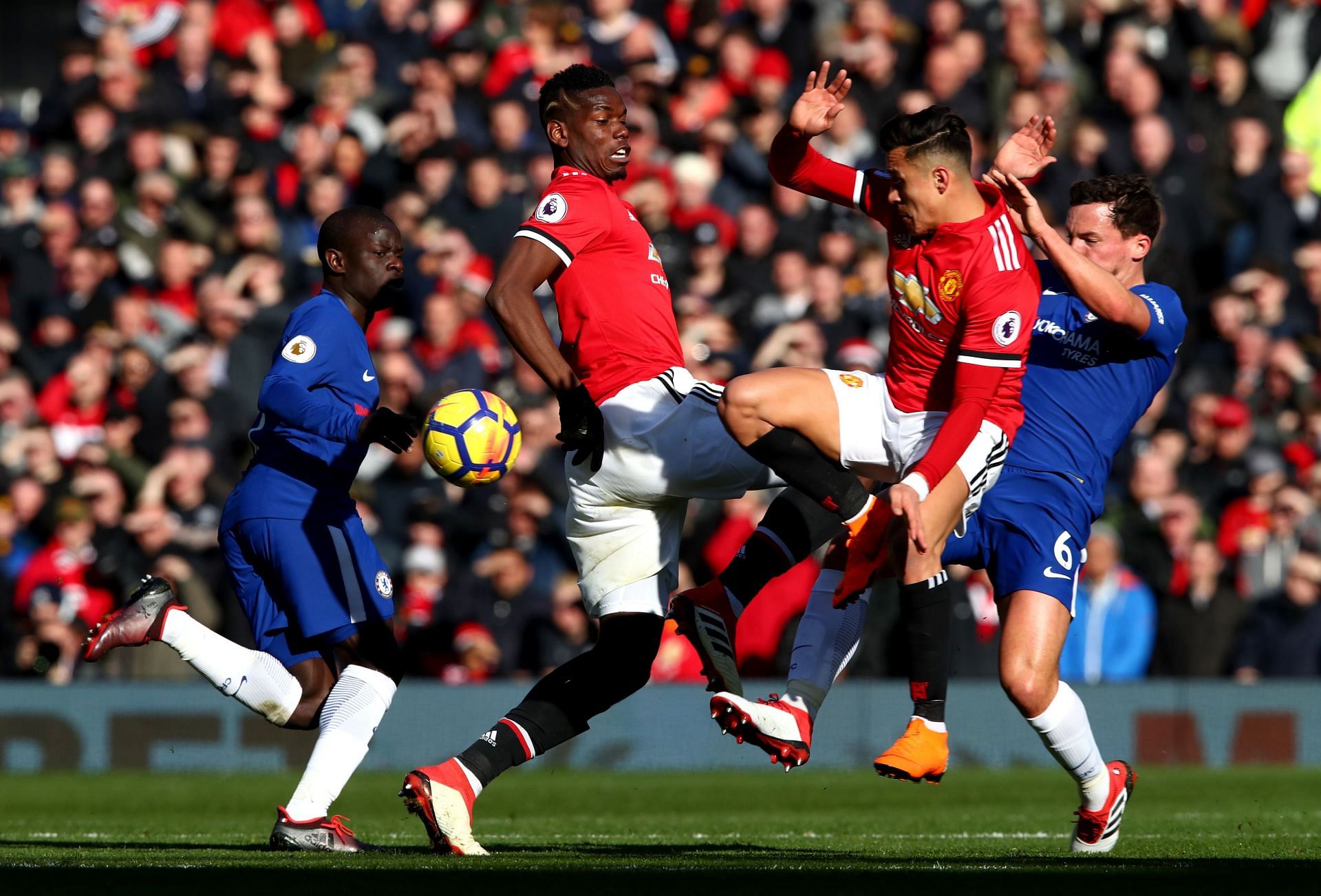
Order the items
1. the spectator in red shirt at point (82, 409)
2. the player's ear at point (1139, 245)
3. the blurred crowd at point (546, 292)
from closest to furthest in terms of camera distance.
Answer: the player's ear at point (1139, 245)
the blurred crowd at point (546, 292)
the spectator in red shirt at point (82, 409)

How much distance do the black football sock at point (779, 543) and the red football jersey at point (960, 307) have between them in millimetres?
560

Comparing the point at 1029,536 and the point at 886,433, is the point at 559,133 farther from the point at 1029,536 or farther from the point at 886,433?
the point at 1029,536

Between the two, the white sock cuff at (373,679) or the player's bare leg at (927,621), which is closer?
the player's bare leg at (927,621)

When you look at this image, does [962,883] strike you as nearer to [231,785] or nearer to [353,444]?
[353,444]

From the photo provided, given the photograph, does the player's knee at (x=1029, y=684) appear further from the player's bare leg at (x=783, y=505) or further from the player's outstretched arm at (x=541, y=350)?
the player's outstretched arm at (x=541, y=350)

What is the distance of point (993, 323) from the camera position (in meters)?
6.89

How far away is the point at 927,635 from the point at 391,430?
2093 millimetres

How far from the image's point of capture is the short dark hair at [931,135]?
6953mm

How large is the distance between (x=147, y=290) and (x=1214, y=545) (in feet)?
28.5

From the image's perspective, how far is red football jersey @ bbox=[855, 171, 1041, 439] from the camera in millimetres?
6895

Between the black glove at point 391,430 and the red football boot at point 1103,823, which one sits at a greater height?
the black glove at point 391,430

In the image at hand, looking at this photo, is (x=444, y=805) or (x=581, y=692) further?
(x=581, y=692)

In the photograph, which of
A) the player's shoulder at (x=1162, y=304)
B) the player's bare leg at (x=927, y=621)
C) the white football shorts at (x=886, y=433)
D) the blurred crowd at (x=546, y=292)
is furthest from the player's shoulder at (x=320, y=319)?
the blurred crowd at (x=546, y=292)

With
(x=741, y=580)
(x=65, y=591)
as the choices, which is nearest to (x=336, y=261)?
(x=741, y=580)
